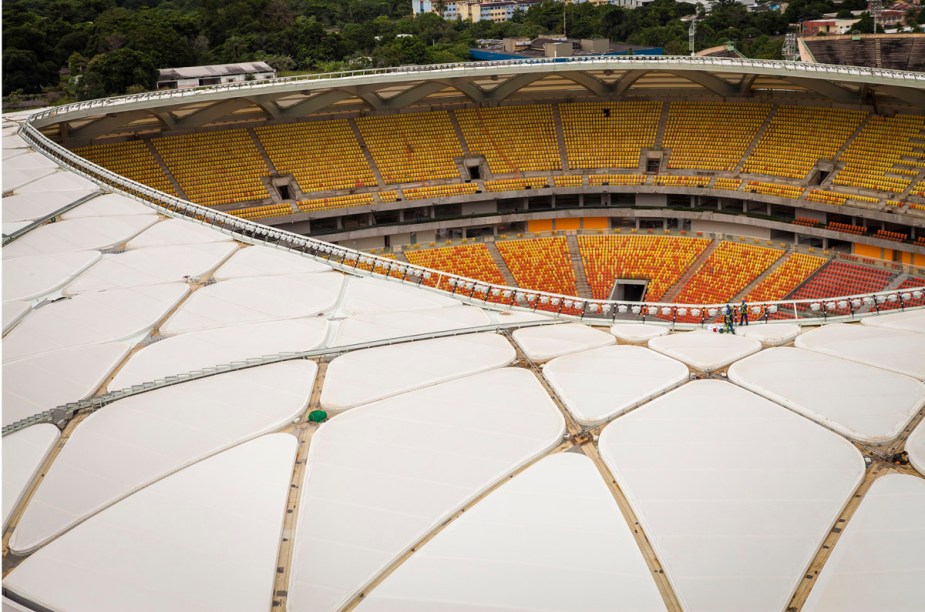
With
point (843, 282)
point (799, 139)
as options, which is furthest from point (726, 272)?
point (799, 139)

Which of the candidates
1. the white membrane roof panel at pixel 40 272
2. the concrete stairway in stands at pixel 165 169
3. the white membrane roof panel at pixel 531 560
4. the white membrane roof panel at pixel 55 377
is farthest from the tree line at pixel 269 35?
the white membrane roof panel at pixel 531 560

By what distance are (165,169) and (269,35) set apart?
59933 mm

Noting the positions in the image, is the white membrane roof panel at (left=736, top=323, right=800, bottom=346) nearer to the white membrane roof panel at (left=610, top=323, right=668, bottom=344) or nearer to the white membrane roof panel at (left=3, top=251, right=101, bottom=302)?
the white membrane roof panel at (left=610, top=323, right=668, bottom=344)

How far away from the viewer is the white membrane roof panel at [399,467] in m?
12.0

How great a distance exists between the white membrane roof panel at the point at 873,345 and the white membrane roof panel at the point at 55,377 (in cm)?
1545

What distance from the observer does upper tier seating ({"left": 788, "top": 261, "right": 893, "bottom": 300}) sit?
41375 millimetres

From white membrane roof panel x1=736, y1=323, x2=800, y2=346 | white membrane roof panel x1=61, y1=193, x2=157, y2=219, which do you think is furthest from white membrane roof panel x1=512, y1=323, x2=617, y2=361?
white membrane roof panel x1=61, y1=193, x2=157, y2=219

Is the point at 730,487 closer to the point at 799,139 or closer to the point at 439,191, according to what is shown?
the point at 439,191

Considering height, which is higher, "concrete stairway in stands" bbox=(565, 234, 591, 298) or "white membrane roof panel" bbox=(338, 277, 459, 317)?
"white membrane roof panel" bbox=(338, 277, 459, 317)

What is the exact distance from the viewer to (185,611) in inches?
436

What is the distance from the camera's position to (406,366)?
57.9 ft

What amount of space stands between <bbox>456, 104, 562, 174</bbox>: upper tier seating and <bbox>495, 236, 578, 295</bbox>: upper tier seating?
15.5 ft

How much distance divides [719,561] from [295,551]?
6095 millimetres

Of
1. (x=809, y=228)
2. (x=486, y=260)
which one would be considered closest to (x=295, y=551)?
(x=486, y=260)
